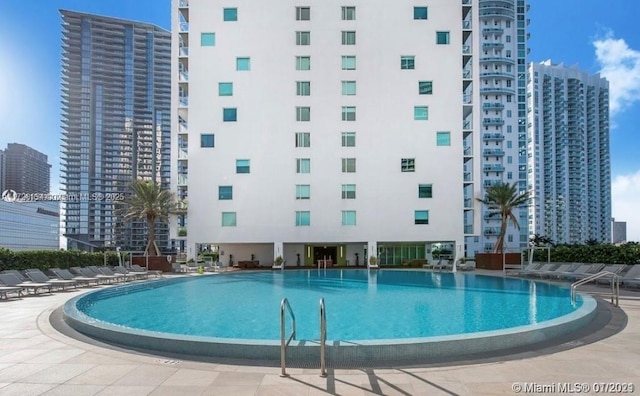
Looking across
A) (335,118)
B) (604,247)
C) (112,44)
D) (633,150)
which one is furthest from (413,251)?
(112,44)

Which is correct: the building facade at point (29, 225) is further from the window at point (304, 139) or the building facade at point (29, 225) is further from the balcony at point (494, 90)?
the balcony at point (494, 90)

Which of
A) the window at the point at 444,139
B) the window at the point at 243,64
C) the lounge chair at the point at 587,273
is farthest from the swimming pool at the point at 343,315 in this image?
the window at the point at 243,64

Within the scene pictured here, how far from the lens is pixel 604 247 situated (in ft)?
68.6

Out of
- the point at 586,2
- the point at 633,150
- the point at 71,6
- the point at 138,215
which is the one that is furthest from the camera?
the point at 71,6

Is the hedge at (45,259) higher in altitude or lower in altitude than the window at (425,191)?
lower

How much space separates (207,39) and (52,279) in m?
21.7

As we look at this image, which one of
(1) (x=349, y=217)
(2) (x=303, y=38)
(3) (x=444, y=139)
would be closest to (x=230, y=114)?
(2) (x=303, y=38)

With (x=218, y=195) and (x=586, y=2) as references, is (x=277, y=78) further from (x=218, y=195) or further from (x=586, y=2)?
(x=586, y=2)

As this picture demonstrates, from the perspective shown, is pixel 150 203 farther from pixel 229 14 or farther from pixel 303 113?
pixel 229 14

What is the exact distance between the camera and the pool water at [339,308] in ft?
31.4

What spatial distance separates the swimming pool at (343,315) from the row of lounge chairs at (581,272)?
185 cm

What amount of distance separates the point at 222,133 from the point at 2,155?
74.4 meters

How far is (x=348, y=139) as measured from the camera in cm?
3130

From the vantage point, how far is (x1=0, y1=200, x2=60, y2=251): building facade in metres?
72.1
